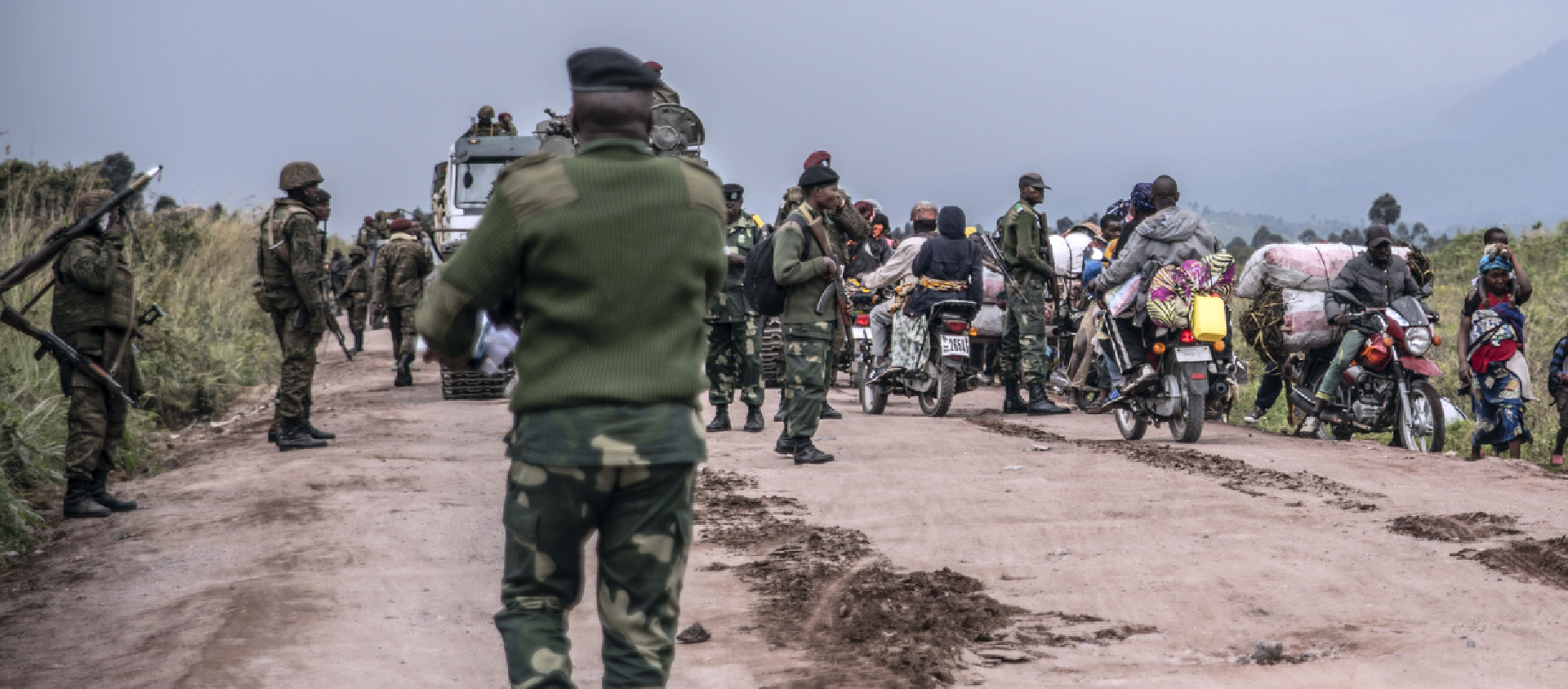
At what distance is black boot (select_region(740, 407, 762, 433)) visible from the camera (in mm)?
12562

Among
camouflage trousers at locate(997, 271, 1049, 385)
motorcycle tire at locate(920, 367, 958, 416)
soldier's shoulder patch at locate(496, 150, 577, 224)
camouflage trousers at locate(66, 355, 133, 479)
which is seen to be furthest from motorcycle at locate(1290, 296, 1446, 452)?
soldier's shoulder patch at locate(496, 150, 577, 224)

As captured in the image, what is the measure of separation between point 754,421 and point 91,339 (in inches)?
204

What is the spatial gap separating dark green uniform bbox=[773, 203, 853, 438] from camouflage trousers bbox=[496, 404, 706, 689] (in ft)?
21.7

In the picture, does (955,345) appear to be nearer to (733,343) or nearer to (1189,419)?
(733,343)

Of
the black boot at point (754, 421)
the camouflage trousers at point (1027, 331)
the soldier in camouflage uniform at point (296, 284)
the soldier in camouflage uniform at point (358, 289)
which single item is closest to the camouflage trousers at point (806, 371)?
the black boot at point (754, 421)

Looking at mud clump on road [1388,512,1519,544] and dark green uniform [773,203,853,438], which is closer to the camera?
mud clump on road [1388,512,1519,544]

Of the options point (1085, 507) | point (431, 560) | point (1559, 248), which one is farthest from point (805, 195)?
point (1559, 248)

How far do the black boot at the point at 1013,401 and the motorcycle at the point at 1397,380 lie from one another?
3.15 m

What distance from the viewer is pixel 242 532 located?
822 centimetres

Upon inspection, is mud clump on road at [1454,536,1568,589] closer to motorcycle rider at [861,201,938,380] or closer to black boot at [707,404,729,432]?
black boot at [707,404,729,432]

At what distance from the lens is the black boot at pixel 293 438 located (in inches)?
465

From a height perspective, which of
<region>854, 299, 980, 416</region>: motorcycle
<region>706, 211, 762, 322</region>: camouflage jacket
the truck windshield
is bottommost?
<region>854, 299, 980, 416</region>: motorcycle

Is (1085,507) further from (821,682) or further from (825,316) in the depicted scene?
(821,682)

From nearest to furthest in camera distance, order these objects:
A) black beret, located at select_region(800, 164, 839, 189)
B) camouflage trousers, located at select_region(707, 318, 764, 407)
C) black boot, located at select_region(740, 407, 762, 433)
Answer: black beret, located at select_region(800, 164, 839, 189), camouflage trousers, located at select_region(707, 318, 764, 407), black boot, located at select_region(740, 407, 762, 433)
